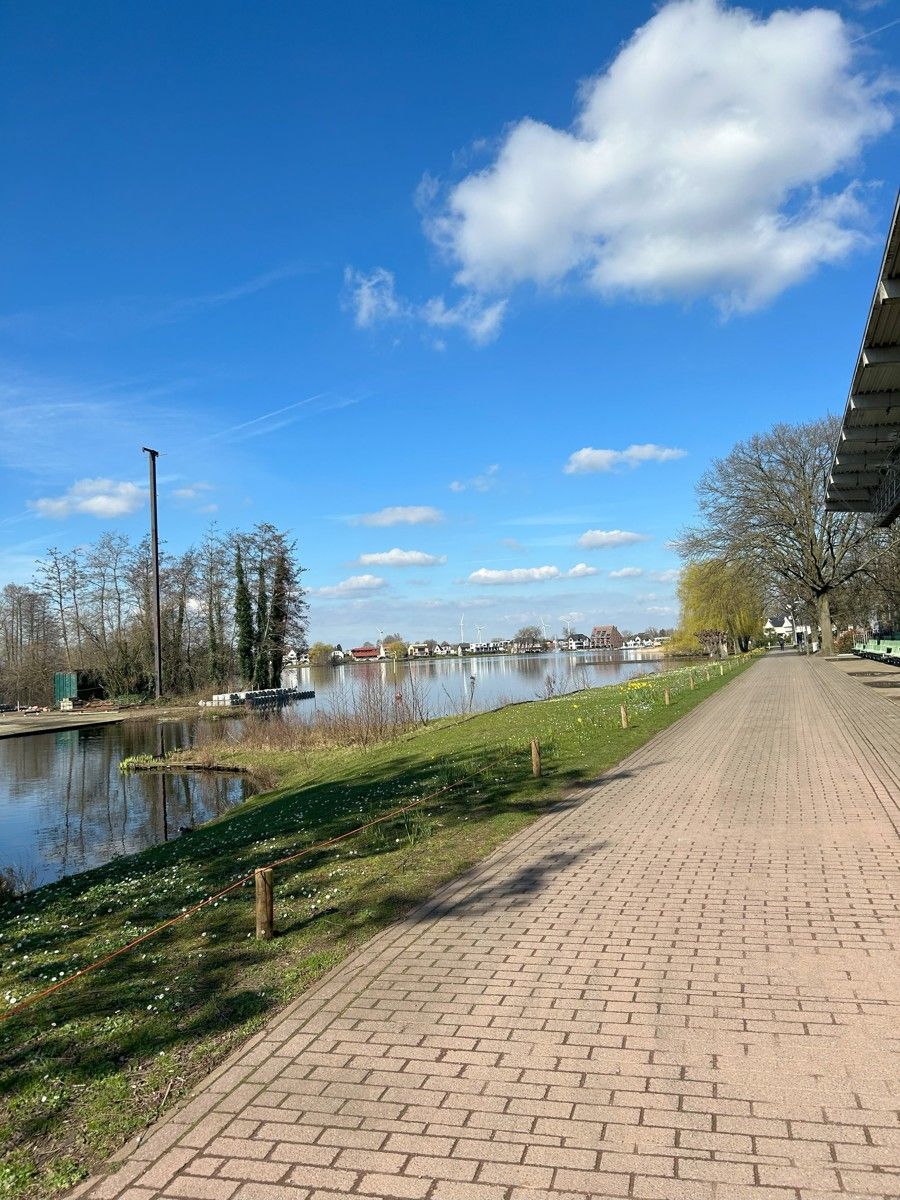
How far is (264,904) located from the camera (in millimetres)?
5777

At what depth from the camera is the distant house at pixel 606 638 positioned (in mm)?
171750

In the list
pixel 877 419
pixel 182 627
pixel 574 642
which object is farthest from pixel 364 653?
pixel 877 419

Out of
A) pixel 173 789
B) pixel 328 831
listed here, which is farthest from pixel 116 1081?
pixel 173 789

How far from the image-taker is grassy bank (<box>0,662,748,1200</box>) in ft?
12.2

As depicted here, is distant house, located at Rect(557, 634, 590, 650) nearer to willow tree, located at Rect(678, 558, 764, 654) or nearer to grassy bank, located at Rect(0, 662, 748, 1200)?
willow tree, located at Rect(678, 558, 764, 654)

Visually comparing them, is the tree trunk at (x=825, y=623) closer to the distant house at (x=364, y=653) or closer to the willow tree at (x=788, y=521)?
the willow tree at (x=788, y=521)

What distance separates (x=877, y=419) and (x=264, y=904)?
76.9ft

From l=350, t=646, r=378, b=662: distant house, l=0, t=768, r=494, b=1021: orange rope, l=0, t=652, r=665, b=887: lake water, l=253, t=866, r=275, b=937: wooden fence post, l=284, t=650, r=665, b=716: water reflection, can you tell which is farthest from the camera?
l=350, t=646, r=378, b=662: distant house

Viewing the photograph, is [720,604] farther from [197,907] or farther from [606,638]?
[606,638]

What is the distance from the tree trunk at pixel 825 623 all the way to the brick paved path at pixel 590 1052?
42263 mm

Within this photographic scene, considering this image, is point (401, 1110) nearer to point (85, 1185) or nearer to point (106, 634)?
point (85, 1185)

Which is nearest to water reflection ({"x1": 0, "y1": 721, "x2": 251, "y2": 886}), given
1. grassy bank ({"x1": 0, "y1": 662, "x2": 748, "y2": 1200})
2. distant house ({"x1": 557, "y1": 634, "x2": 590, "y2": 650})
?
grassy bank ({"x1": 0, "y1": 662, "x2": 748, "y2": 1200})

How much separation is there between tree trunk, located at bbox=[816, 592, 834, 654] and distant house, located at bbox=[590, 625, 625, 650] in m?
119

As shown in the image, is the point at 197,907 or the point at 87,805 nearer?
the point at 197,907
